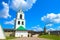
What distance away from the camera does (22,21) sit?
6806 centimetres

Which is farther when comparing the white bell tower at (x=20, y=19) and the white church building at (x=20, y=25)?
the white bell tower at (x=20, y=19)

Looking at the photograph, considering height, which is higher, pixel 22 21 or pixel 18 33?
pixel 22 21

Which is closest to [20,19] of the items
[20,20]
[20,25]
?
[20,20]

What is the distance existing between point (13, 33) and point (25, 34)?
446 cm

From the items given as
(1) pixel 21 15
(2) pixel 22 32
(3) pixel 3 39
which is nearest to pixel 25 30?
(2) pixel 22 32

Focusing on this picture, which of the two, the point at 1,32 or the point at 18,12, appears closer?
the point at 1,32

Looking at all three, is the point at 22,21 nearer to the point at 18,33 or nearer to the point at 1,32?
the point at 18,33

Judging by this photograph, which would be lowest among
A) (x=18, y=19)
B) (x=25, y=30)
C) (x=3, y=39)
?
(x=3, y=39)

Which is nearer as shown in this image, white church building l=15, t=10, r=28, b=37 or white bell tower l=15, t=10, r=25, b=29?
white church building l=15, t=10, r=28, b=37

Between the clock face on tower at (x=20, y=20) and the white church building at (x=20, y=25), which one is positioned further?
the clock face on tower at (x=20, y=20)

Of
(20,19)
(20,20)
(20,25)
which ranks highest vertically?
(20,19)

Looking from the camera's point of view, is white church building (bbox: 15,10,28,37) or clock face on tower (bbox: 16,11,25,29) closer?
white church building (bbox: 15,10,28,37)

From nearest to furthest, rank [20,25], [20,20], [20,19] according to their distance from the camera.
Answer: [20,19]
[20,20]
[20,25]

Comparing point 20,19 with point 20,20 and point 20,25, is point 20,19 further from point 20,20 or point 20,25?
point 20,25
